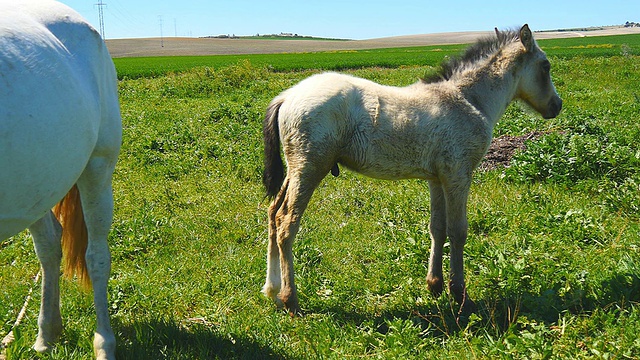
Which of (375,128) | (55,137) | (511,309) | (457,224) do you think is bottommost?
(511,309)

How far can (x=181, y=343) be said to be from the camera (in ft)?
12.8

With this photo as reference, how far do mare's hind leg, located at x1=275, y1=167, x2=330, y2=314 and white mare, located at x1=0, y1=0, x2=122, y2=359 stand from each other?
1.44 meters

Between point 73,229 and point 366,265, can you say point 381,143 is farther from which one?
point 73,229

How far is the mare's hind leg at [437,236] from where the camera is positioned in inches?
191

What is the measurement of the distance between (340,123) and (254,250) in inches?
84.6

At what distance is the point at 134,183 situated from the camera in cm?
833

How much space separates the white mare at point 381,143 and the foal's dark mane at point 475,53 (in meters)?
0.20

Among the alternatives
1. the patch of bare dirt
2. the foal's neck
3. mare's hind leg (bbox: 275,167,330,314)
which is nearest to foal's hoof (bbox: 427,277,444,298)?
mare's hind leg (bbox: 275,167,330,314)

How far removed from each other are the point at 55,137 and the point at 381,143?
2624 millimetres

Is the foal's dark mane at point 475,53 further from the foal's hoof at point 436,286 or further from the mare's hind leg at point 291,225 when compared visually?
the foal's hoof at point 436,286

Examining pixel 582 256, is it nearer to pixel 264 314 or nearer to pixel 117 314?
pixel 264 314

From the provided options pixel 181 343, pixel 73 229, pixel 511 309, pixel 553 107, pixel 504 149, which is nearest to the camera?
pixel 181 343

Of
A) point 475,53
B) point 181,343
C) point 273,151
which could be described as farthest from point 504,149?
point 181,343

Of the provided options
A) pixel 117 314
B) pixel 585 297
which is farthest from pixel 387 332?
pixel 117 314
